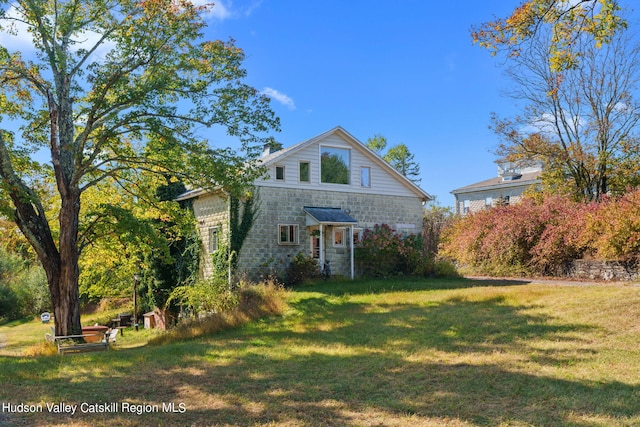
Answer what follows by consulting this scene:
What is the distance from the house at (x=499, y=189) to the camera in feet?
133

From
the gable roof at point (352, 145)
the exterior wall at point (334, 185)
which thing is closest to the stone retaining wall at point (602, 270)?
the gable roof at point (352, 145)

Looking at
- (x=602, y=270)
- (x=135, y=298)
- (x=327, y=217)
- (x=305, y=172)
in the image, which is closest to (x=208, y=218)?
(x=305, y=172)

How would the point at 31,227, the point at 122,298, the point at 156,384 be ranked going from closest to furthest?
1. the point at 156,384
2. the point at 31,227
3. the point at 122,298

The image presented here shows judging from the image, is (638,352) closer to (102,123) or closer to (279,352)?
(279,352)

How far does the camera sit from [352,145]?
76.8ft

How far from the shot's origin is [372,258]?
885 inches

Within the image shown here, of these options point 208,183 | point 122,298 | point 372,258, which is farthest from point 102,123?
point 122,298

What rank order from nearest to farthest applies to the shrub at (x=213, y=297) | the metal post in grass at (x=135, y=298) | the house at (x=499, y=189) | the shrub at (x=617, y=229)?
the shrub at (x=617, y=229), the shrub at (x=213, y=297), the metal post in grass at (x=135, y=298), the house at (x=499, y=189)

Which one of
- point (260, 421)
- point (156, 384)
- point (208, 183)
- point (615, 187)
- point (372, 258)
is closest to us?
point (260, 421)

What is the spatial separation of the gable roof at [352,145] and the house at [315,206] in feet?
0.15

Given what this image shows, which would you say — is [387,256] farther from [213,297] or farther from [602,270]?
[213,297]

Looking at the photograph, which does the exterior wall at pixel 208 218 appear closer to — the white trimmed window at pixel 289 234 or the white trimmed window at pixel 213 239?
the white trimmed window at pixel 213 239

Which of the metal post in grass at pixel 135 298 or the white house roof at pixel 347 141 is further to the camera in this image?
the metal post in grass at pixel 135 298

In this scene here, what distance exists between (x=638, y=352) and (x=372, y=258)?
1452 cm
